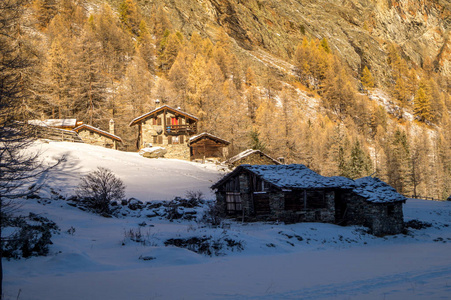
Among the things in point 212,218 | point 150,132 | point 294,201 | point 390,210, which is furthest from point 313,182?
Answer: point 150,132

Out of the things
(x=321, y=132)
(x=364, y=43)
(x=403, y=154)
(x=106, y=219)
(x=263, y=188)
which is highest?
(x=364, y=43)

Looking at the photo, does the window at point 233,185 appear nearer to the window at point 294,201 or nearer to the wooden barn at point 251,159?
the window at point 294,201

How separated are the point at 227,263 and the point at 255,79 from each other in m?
103

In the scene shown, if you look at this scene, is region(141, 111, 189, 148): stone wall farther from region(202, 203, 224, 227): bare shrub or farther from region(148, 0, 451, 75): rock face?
region(148, 0, 451, 75): rock face

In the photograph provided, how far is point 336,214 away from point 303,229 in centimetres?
599

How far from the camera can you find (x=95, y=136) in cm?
5122

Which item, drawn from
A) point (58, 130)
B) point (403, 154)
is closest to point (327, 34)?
point (403, 154)

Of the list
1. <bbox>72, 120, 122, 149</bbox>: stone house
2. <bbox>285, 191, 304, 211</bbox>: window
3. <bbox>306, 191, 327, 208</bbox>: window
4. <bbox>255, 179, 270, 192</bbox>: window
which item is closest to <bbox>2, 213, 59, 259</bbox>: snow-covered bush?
<bbox>255, 179, 270, 192</bbox>: window

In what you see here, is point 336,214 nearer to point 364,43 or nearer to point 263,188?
point 263,188

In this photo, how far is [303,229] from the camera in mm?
23422

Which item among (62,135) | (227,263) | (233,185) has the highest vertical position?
(62,135)

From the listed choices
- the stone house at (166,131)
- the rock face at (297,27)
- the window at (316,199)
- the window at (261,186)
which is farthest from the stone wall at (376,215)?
the rock face at (297,27)

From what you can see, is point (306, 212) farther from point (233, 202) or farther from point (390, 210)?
point (390, 210)

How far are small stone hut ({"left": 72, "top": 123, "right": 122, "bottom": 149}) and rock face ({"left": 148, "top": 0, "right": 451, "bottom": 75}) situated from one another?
83561 mm
